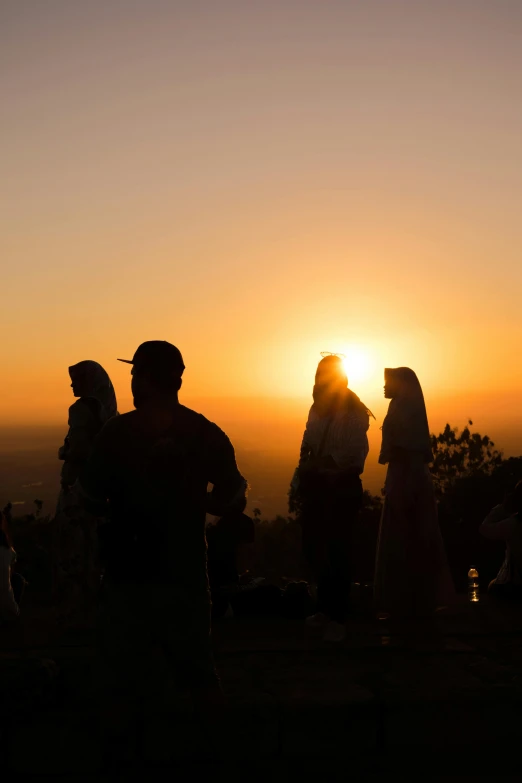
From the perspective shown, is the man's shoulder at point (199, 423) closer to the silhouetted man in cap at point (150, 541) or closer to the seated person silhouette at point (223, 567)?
the silhouetted man in cap at point (150, 541)

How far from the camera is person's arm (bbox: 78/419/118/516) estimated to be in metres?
4.52

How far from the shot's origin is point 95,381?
329 inches

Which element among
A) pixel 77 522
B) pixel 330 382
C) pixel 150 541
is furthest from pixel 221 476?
pixel 77 522

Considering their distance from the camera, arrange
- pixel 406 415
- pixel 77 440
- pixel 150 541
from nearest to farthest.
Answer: pixel 150 541 → pixel 77 440 → pixel 406 415

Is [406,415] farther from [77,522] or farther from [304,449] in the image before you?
[77,522]

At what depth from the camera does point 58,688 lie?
564 cm

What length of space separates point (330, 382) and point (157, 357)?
383 centimetres

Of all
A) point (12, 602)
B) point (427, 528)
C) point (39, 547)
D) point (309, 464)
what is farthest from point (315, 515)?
point (39, 547)

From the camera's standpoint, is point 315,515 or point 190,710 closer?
point 190,710

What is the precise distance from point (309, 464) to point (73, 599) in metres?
2.30

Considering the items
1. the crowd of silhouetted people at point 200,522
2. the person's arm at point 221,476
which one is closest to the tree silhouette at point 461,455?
the crowd of silhouetted people at point 200,522

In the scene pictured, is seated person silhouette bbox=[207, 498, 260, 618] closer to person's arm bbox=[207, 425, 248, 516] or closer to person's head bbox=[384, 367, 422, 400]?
person's head bbox=[384, 367, 422, 400]

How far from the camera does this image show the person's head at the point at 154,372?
4.59 metres

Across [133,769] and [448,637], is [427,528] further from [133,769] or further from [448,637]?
[133,769]
